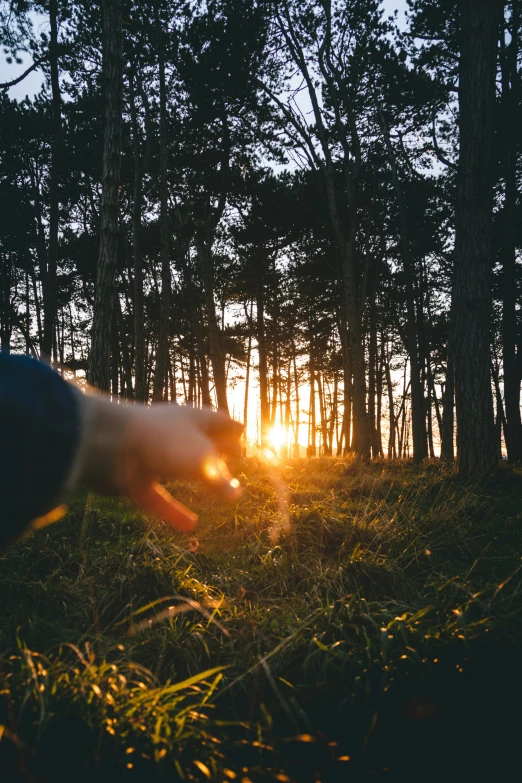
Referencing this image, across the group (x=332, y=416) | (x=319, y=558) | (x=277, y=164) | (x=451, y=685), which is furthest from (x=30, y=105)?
(x=332, y=416)

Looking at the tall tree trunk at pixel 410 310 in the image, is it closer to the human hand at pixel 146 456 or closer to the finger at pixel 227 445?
the finger at pixel 227 445

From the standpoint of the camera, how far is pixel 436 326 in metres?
19.2

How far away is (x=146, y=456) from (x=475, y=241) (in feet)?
22.0

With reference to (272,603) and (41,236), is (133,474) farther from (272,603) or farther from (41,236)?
(41,236)

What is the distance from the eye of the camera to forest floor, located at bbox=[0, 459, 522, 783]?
4.11ft

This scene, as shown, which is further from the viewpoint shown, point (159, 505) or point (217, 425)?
point (217, 425)

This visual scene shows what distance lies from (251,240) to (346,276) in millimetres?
6579

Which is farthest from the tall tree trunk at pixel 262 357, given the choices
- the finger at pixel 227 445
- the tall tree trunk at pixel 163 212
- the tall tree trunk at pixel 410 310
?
the finger at pixel 227 445

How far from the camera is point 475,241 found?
597 cm

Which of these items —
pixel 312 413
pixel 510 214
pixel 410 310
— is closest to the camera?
pixel 510 214

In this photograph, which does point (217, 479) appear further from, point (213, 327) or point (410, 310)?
point (410, 310)

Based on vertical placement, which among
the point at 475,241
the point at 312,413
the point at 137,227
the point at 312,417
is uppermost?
the point at 137,227

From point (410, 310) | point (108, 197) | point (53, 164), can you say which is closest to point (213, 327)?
point (108, 197)

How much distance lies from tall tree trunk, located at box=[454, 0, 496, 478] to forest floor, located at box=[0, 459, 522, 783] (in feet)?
6.85
